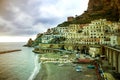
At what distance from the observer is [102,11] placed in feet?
429

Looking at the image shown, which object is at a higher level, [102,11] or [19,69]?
[102,11]

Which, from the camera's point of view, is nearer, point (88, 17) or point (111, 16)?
point (111, 16)

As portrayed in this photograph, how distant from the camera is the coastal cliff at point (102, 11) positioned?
11827 cm

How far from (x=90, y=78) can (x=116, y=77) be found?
4.80 metres

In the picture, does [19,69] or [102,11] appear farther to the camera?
[102,11]

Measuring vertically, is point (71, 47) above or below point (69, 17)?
below

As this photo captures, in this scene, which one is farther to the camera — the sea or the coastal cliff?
the coastal cliff

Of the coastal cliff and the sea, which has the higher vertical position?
the coastal cliff

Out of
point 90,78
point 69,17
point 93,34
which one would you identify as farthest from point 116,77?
point 69,17

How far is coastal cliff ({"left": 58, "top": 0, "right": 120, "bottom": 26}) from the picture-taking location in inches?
4656

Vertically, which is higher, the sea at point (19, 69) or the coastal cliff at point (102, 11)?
the coastal cliff at point (102, 11)

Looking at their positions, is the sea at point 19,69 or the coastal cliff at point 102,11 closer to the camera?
the sea at point 19,69

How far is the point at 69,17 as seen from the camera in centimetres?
14900

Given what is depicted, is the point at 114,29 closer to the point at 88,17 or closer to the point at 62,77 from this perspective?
the point at 88,17
